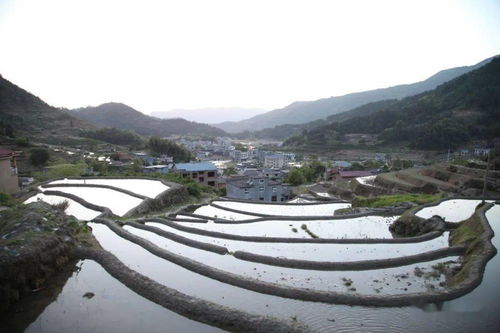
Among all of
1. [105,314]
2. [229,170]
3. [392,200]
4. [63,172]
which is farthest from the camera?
[229,170]

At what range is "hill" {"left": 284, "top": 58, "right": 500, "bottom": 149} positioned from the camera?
225 feet

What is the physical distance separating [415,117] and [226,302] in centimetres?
9584

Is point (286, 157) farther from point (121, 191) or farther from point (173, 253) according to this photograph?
point (173, 253)

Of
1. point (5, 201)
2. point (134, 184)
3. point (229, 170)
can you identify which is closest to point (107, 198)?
point (134, 184)

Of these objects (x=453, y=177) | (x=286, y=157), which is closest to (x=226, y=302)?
(x=453, y=177)

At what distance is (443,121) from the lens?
71500 millimetres

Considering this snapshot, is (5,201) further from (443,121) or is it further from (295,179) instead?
(443,121)

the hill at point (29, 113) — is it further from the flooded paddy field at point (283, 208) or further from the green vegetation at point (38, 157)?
the flooded paddy field at point (283, 208)

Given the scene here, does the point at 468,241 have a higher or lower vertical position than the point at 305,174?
higher

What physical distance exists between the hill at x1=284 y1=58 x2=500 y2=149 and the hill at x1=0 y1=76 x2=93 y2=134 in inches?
2848

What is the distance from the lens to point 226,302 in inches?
279

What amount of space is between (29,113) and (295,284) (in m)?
90.0

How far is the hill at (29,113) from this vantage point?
6881cm

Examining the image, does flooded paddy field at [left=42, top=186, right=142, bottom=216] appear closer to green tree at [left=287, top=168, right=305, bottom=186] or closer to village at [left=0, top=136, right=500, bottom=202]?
village at [left=0, top=136, right=500, bottom=202]
